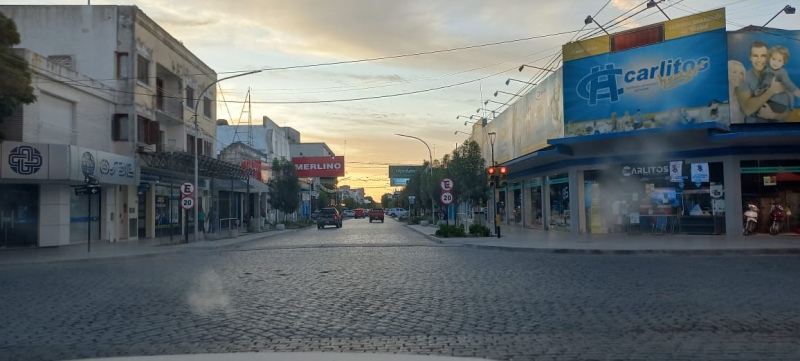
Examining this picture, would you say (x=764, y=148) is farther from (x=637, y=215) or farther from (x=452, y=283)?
(x=452, y=283)

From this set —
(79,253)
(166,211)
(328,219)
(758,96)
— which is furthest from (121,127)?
(758,96)

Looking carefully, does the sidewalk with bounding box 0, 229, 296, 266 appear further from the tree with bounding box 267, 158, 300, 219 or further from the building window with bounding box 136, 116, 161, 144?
the tree with bounding box 267, 158, 300, 219

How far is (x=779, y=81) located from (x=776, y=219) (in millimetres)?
5737

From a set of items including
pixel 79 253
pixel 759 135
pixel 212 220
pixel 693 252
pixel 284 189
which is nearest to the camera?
pixel 693 252

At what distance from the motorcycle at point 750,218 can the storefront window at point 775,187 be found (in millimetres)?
283

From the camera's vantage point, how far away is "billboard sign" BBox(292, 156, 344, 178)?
82.3 m

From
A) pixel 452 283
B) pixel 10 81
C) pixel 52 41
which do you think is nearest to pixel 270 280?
pixel 452 283

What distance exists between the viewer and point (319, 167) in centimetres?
8294

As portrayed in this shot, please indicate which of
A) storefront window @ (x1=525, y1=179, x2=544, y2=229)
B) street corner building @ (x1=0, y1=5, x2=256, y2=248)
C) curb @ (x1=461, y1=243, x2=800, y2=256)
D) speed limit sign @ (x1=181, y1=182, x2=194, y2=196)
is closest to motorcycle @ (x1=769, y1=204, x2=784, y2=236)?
curb @ (x1=461, y1=243, x2=800, y2=256)

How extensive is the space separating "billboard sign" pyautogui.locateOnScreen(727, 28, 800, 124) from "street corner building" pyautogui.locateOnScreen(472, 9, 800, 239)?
41 mm

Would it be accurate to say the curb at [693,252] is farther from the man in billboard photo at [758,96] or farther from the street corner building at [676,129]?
the man in billboard photo at [758,96]

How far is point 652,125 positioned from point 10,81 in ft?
82.3

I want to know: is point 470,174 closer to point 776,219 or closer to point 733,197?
point 733,197

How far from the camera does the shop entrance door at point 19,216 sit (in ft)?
83.3
